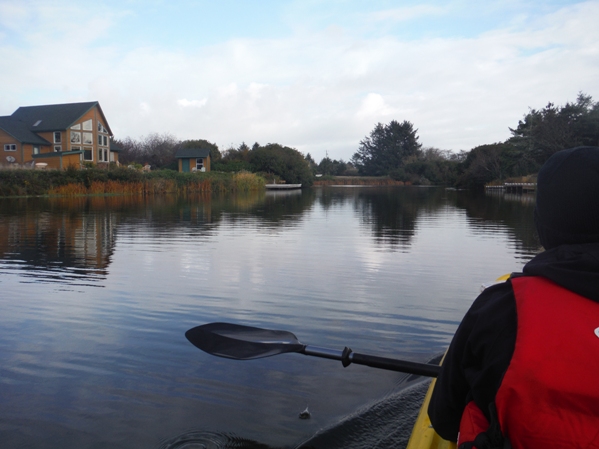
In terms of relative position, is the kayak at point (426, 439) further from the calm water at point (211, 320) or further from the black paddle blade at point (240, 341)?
the black paddle blade at point (240, 341)

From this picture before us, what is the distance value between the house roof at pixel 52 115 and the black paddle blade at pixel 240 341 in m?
48.7

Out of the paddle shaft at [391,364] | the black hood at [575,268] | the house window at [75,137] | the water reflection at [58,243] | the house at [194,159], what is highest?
the house window at [75,137]

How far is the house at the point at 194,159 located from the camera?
2042 inches

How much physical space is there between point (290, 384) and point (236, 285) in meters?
3.34

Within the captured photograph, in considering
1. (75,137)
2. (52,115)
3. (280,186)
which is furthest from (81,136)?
(280,186)

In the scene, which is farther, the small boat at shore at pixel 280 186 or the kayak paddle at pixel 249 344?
the small boat at shore at pixel 280 186

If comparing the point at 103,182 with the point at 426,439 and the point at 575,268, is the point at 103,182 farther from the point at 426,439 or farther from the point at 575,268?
the point at 575,268

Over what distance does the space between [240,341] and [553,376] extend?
2.29 metres

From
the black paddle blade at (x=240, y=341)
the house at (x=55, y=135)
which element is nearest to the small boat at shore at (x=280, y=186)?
the house at (x=55, y=135)

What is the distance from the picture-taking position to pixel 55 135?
47375mm

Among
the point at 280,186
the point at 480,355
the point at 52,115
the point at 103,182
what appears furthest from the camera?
the point at 280,186

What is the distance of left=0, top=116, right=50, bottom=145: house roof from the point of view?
1708 inches

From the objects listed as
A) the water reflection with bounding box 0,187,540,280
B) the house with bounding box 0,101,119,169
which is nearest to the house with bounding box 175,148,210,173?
the house with bounding box 0,101,119,169

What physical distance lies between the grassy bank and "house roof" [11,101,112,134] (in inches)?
701
